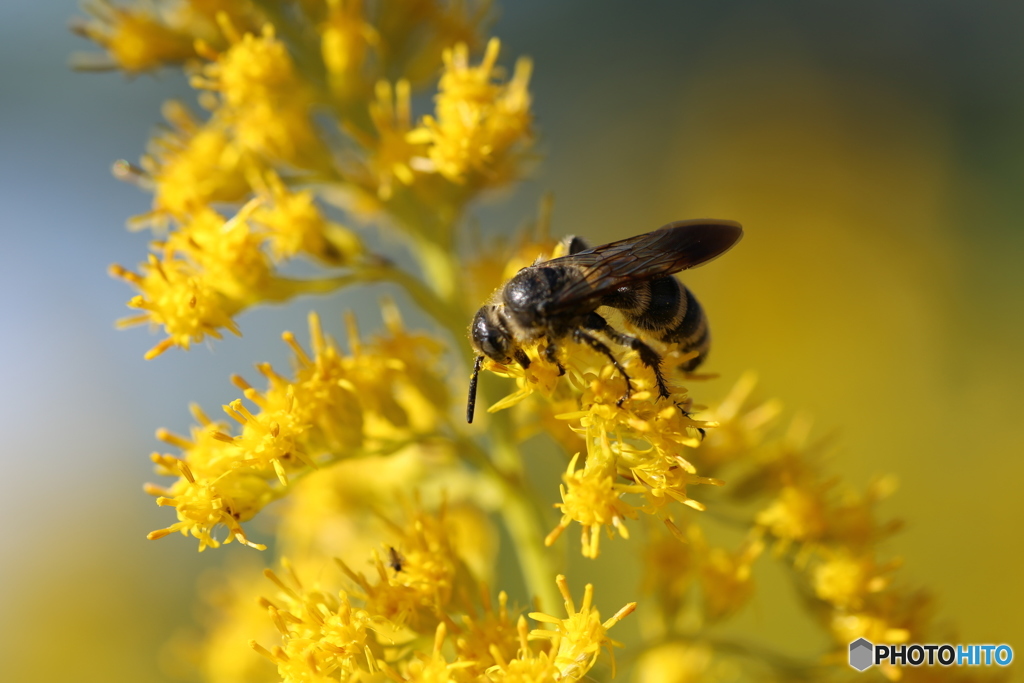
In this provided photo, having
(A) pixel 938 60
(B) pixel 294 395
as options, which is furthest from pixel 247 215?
(A) pixel 938 60

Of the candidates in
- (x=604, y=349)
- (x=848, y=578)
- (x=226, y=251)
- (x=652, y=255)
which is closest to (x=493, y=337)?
(x=604, y=349)

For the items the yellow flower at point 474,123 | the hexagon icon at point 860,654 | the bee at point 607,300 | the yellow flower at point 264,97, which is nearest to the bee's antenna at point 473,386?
the bee at point 607,300

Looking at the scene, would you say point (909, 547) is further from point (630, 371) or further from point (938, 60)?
point (938, 60)

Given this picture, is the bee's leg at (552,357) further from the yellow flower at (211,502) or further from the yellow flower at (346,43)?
the yellow flower at (346,43)

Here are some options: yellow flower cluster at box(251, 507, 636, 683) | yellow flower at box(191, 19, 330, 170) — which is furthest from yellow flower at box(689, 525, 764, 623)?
yellow flower at box(191, 19, 330, 170)

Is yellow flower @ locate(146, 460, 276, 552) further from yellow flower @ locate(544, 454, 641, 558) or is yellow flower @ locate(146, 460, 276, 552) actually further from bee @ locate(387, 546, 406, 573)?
yellow flower @ locate(544, 454, 641, 558)
